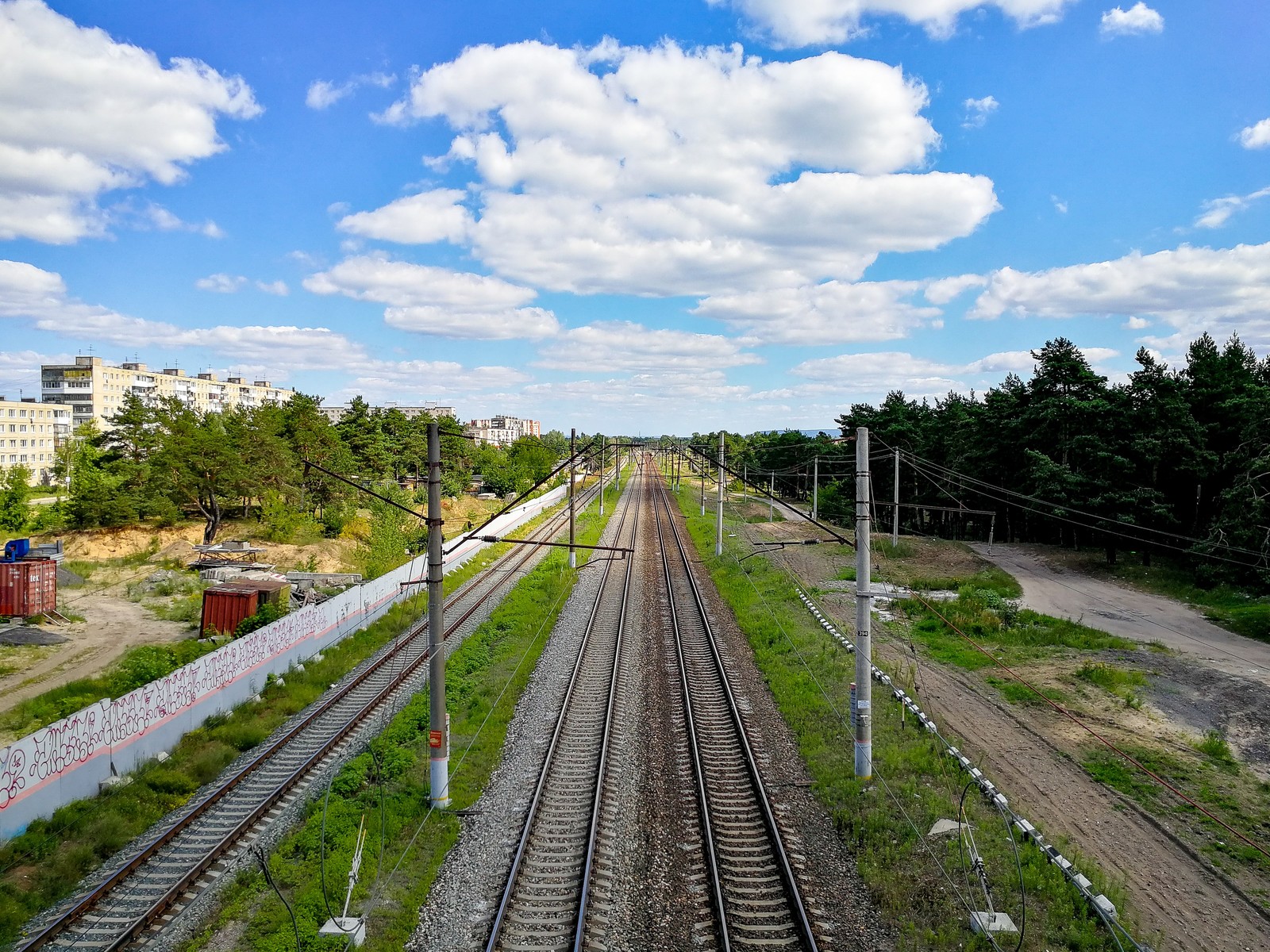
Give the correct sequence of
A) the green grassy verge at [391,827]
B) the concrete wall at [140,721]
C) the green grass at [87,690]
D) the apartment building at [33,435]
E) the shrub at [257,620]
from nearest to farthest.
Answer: the green grassy verge at [391,827] → the concrete wall at [140,721] → the green grass at [87,690] → the shrub at [257,620] → the apartment building at [33,435]

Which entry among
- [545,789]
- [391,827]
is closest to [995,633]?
[545,789]

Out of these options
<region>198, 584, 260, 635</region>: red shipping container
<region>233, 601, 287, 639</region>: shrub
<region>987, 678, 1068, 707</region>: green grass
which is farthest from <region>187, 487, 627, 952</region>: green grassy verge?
<region>987, 678, 1068, 707</region>: green grass

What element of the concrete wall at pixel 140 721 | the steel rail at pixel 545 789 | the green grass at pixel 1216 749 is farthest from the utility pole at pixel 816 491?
the concrete wall at pixel 140 721

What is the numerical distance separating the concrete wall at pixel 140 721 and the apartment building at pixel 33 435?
90171 mm

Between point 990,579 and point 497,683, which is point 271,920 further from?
point 990,579

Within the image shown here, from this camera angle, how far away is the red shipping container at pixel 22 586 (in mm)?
26984

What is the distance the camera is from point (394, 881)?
10094 mm

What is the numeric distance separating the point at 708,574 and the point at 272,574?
Result: 20.0 m

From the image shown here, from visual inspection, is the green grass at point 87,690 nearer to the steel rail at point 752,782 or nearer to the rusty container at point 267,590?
the rusty container at point 267,590

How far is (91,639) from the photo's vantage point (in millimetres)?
25781

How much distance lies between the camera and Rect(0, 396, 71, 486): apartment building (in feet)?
299

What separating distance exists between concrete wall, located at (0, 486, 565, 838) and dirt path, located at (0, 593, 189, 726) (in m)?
6.10

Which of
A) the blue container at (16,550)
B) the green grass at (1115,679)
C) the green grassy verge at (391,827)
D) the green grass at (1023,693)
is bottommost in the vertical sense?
the green grassy verge at (391,827)

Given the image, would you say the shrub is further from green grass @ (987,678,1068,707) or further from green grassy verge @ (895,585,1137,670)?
green grass @ (987,678,1068,707)
